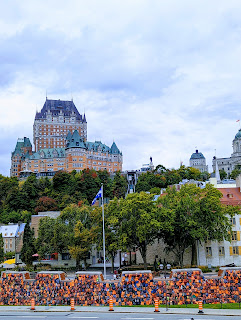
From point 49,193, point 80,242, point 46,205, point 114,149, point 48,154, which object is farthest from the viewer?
point 114,149

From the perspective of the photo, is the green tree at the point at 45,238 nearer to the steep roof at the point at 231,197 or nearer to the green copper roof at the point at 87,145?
the steep roof at the point at 231,197

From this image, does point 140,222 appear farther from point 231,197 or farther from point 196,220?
point 231,197

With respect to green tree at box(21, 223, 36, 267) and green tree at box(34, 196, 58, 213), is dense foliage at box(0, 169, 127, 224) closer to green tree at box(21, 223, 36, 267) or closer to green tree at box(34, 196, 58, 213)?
green tree at box(34, 196, 58, 213)

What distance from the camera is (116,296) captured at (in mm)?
30766

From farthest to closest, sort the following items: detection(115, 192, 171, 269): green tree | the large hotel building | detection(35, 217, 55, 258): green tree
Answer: the large hotel building → detection(35, 217, 55, 258): green tree → detection(115, 192, 171, 269): green tree

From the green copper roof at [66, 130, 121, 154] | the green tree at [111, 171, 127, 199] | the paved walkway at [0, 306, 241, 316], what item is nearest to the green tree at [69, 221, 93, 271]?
the paved walkway at [0, 306, 241, 316]

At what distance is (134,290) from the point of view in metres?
30.6

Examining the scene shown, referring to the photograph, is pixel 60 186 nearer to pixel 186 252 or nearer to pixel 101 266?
pixel 101 266

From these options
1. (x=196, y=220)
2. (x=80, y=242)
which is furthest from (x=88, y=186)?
(x=196, y=220)

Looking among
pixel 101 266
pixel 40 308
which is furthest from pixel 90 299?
pixel 101 266

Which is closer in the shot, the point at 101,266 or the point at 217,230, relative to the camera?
the point at 217,230

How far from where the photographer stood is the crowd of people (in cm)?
2983

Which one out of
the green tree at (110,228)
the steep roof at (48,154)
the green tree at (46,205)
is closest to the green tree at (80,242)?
the green tree at (110,228)

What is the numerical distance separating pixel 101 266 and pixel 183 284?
118 ft
